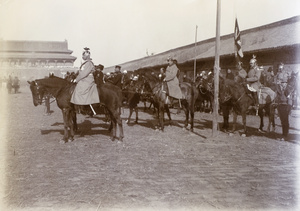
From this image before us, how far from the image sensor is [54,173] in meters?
6.17

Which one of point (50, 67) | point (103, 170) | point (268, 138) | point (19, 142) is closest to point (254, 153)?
point (268, 138)

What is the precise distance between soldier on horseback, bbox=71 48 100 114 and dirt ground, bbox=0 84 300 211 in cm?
126

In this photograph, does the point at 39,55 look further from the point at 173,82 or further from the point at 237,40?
the point at 237,40

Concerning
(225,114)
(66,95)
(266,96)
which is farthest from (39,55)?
(266,96)

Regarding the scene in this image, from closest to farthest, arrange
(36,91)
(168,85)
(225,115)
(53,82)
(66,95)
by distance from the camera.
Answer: (66,95), (36,91), (53,82), (168,85), (225,115)

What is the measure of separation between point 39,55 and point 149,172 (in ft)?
223

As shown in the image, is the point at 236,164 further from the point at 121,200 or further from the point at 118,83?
the point at 118,83

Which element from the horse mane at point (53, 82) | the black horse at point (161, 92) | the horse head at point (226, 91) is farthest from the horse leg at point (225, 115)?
the horse mane at point (53, 82)

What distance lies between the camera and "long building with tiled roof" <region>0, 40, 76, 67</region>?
66.8 metres

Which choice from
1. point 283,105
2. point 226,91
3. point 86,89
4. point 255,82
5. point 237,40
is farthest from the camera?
point 237,40

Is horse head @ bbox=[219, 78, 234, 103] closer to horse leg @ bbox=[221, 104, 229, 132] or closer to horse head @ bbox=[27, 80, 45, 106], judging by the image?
horse leg @ bbox=[221, 104, 229, 132]

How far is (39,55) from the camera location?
68500 mm

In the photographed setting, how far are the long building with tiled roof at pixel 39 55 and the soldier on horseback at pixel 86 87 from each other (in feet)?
207

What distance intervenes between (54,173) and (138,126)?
6.95 m
